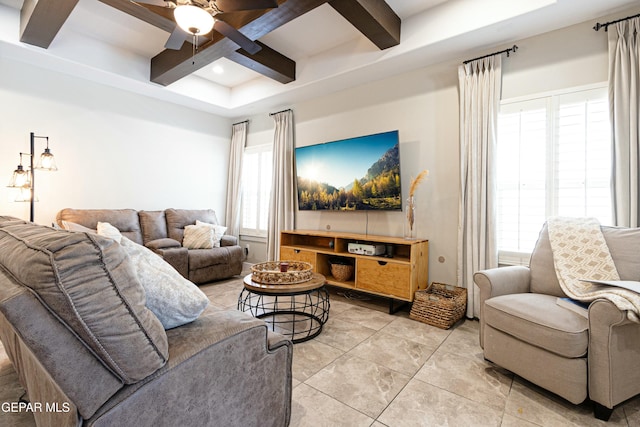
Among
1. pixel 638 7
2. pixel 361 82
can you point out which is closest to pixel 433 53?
pixel 361 82

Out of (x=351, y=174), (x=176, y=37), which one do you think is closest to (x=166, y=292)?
(x=176, y=37)

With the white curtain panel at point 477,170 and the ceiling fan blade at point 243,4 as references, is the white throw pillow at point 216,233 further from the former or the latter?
the white curtain panel at point 477,170

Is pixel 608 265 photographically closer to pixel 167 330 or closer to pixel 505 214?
pixel 505 214

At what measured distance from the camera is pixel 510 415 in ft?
5.06

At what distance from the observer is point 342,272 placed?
335cm

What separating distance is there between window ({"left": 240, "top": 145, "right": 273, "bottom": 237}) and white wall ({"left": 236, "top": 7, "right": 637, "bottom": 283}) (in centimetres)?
89

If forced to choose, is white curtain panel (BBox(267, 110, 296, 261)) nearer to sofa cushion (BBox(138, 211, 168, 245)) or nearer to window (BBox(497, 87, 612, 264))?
sofa cushion (BBox(138, 211, 168, 245))

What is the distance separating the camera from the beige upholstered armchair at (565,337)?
4.90ft

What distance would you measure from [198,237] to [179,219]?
0.48 m

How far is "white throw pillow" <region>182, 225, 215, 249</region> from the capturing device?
4.01 meters

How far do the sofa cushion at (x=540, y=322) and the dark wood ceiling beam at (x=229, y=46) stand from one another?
246cm

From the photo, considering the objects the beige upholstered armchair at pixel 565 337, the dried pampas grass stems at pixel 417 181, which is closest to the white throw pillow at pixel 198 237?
the dried pampas grass stems at pixel 417 181

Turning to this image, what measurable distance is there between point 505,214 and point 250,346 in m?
2.61

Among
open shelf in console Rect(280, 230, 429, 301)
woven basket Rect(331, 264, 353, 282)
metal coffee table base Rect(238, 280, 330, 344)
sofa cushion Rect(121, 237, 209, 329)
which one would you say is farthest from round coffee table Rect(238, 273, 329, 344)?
sofa cushion Rect(121, 237, 209, 329)
